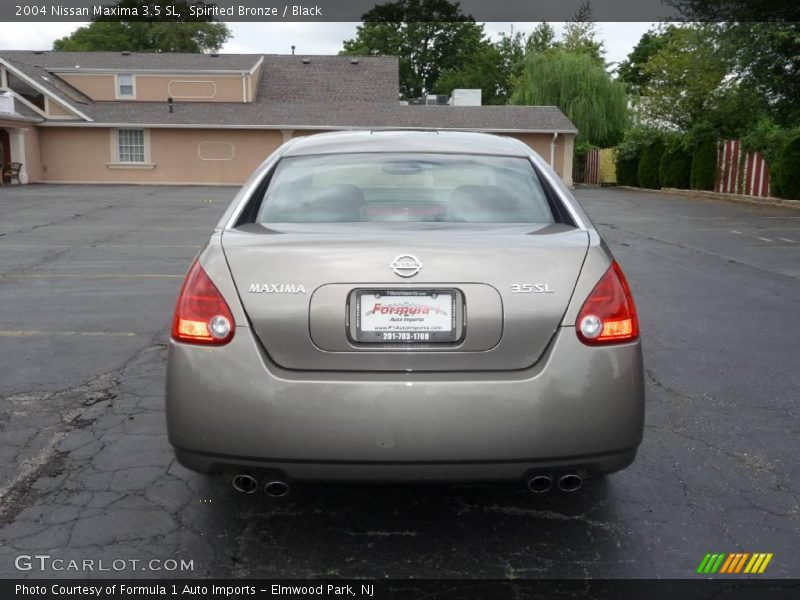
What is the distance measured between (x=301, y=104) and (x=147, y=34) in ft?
141

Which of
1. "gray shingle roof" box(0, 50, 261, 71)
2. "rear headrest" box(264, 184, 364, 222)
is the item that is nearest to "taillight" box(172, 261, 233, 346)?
"rear headrest" box(264, 184, 364, 222)

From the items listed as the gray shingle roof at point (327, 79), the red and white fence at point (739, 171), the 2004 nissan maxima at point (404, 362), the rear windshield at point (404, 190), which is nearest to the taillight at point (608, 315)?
the 2004 nissan maxima at point (404, 362)

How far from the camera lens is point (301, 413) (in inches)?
111

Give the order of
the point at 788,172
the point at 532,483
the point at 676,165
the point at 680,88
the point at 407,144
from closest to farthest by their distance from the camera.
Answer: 1. the point at 532,483
2. the point at 407,144
3. the point at 788,172
4. the point at 676,165
5. the point at 680,88

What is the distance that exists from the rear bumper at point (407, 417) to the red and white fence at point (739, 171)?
25.7 metres

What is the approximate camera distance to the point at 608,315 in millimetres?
2967

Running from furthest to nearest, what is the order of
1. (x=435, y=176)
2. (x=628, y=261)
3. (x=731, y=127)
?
(x=731, y=127) < (x=628, y=261) < (x=435, y=176)

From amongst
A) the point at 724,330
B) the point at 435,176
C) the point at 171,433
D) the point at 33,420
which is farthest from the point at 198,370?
the point at 724,330

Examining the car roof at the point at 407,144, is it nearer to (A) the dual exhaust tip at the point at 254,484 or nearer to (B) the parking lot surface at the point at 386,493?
(B) the parking lot surface at the point at 386,493

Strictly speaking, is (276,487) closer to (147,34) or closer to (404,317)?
(404,317)

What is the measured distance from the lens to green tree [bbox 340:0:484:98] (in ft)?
262

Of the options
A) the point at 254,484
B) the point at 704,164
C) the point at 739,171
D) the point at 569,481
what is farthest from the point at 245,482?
the point at 704,164

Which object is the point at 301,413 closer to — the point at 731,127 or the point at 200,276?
the point at 200,276

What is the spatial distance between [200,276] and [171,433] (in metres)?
0.60
